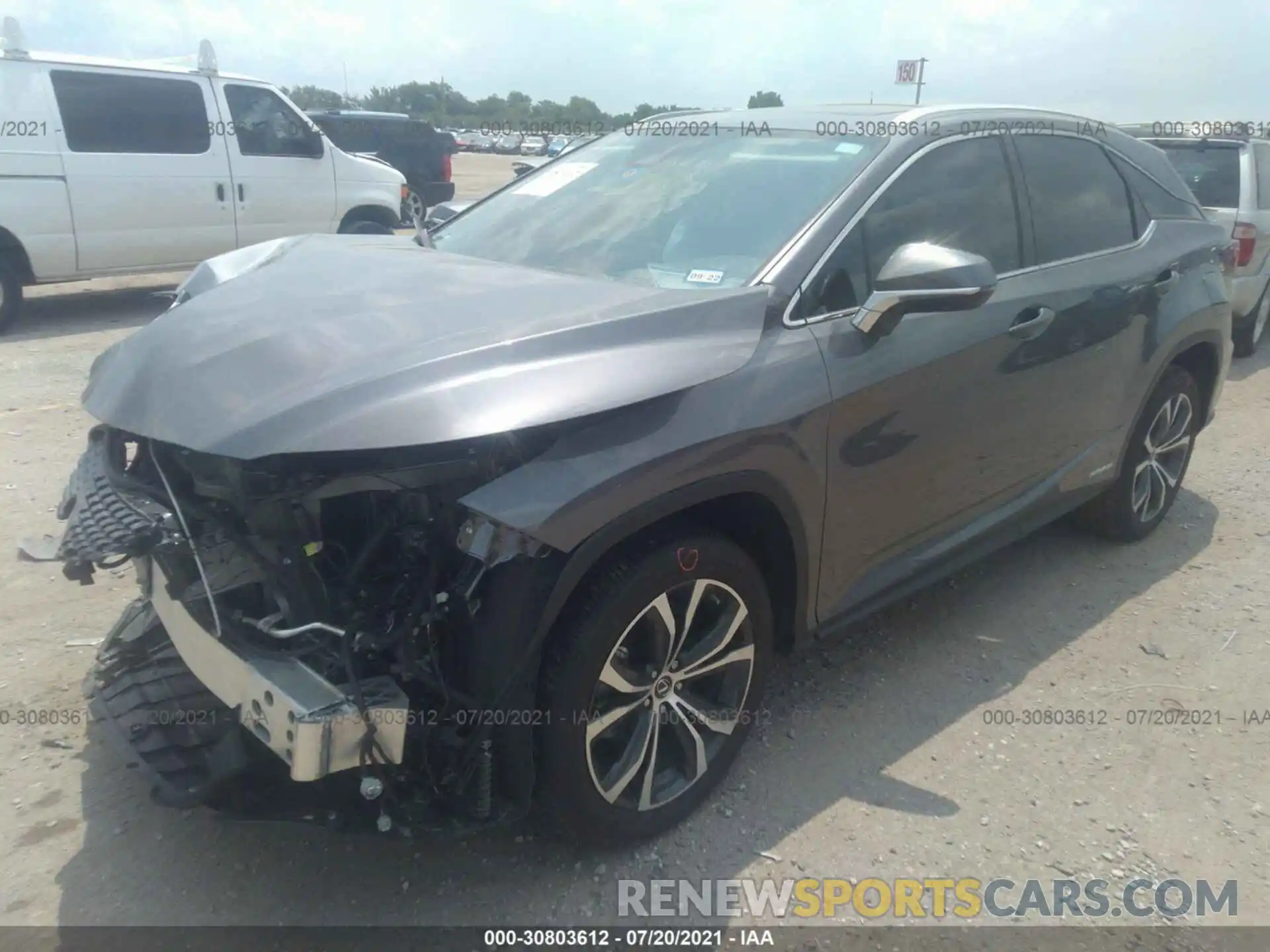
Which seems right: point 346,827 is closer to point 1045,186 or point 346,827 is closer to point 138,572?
point 138,572

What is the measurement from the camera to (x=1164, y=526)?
16.3ft

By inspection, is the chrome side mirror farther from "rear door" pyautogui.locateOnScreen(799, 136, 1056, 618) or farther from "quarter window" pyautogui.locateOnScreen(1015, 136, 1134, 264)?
"quarter window" pyautogui.locateOnScreen(1015, 136, 1134, 264)

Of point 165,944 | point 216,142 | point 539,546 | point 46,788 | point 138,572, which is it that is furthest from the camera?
point 216,142

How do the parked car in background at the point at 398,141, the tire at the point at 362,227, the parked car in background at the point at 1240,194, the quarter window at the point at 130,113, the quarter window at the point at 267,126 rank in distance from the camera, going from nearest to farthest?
the parked car in background at the point at 1240,194 < the quarter window at the point at 130,113 < the quarter window at the point at 267,126 < the tire at the point at 362,227 < the parked car in background at the point at 398,141

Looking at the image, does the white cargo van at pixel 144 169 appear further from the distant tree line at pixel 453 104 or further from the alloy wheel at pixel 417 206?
the distant tree line at pixel 453 104

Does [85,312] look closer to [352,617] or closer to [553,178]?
[553,178]

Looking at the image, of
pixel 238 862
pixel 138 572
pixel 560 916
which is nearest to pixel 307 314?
pixel 138 572

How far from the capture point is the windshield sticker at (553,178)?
12.2 ft

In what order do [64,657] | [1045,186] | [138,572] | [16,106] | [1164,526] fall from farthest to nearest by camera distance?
[16,106]
[1164,526]
[1045,186]
[64,657]
[138,572]

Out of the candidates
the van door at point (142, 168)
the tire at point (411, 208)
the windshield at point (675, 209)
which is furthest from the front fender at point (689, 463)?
the van door at point (142, 168)

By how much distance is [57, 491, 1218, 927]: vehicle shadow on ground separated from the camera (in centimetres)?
248

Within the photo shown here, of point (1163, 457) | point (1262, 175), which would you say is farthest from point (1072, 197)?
point (1262, 175)

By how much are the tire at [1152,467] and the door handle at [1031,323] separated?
112cm

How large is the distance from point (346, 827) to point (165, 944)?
575 mm
